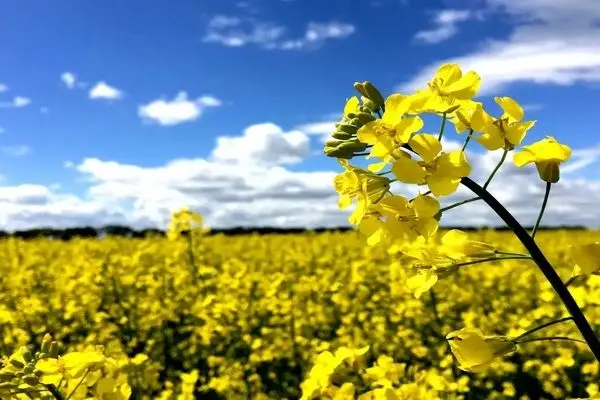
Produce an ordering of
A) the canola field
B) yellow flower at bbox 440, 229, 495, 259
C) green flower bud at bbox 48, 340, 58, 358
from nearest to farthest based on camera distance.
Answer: yellow flower at bbox 440, 229, 495, 259 < green flower bud at bbox 48, 340, 58, 358 < the canola field

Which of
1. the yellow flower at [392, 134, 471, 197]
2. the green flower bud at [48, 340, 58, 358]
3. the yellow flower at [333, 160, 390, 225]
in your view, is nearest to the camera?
the yellow flower at [392, 134, 471, 197]

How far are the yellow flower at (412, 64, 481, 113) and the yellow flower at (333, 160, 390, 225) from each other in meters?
0.17

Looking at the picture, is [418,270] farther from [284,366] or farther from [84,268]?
[84,268]

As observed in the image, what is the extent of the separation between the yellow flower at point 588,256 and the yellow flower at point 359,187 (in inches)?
16.2

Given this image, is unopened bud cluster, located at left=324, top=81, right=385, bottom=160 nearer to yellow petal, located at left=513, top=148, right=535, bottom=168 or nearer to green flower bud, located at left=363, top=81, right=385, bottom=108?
green flower bud, located at left=363, top=81, right=385, bottom=108

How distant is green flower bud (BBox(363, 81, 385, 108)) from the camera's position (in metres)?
1.56

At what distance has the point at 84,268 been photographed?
8484 millimetres

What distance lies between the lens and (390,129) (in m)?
1.43

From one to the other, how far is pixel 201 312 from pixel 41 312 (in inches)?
81.5

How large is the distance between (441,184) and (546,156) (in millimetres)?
262

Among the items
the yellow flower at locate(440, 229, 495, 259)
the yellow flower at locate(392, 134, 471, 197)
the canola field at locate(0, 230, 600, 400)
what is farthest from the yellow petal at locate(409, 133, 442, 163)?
the canola field at locate(0, 230, 600, 400)

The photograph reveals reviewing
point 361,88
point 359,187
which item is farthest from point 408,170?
point 361,88

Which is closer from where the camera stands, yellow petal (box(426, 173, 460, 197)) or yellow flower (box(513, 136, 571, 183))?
yellow petal (box(426, 173, 460, 197))

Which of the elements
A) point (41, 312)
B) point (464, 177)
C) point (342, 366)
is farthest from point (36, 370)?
point (41, 312)
